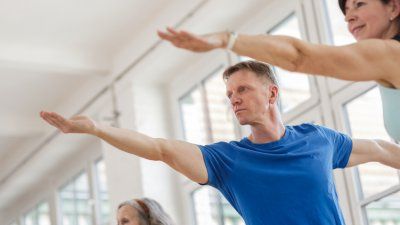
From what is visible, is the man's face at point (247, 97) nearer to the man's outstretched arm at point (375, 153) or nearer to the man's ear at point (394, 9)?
the man's outstretched arm at point (375, 153)

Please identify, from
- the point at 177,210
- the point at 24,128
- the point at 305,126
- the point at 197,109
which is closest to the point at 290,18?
the point at 197,109

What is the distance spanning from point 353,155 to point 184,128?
319 cm

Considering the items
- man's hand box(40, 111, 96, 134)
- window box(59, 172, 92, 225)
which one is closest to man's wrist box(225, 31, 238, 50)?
man's hand box(40, 111, 96, 134)

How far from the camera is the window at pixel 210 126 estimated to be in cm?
517

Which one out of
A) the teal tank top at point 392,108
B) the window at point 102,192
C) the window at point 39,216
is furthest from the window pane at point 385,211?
the window at point 39,216

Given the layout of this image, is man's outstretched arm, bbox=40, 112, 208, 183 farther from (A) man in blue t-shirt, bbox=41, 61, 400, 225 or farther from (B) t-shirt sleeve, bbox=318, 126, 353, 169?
(B) t-shirt sleeve, bbox=318, 126, 353, 169

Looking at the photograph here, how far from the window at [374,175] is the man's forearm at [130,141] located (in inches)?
75.5

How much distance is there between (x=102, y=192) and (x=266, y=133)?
4365 millimetres

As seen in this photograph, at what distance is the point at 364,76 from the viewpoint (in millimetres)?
1640

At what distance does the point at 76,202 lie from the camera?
704 centimetres

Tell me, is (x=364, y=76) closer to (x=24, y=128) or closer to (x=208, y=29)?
(x=208, y=29)

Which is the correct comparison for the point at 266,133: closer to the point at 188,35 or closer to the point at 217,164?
the point at 217,164

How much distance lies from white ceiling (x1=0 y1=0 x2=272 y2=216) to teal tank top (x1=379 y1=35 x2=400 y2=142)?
3082 millimetres

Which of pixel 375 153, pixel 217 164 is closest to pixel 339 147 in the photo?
pixel 375 153
